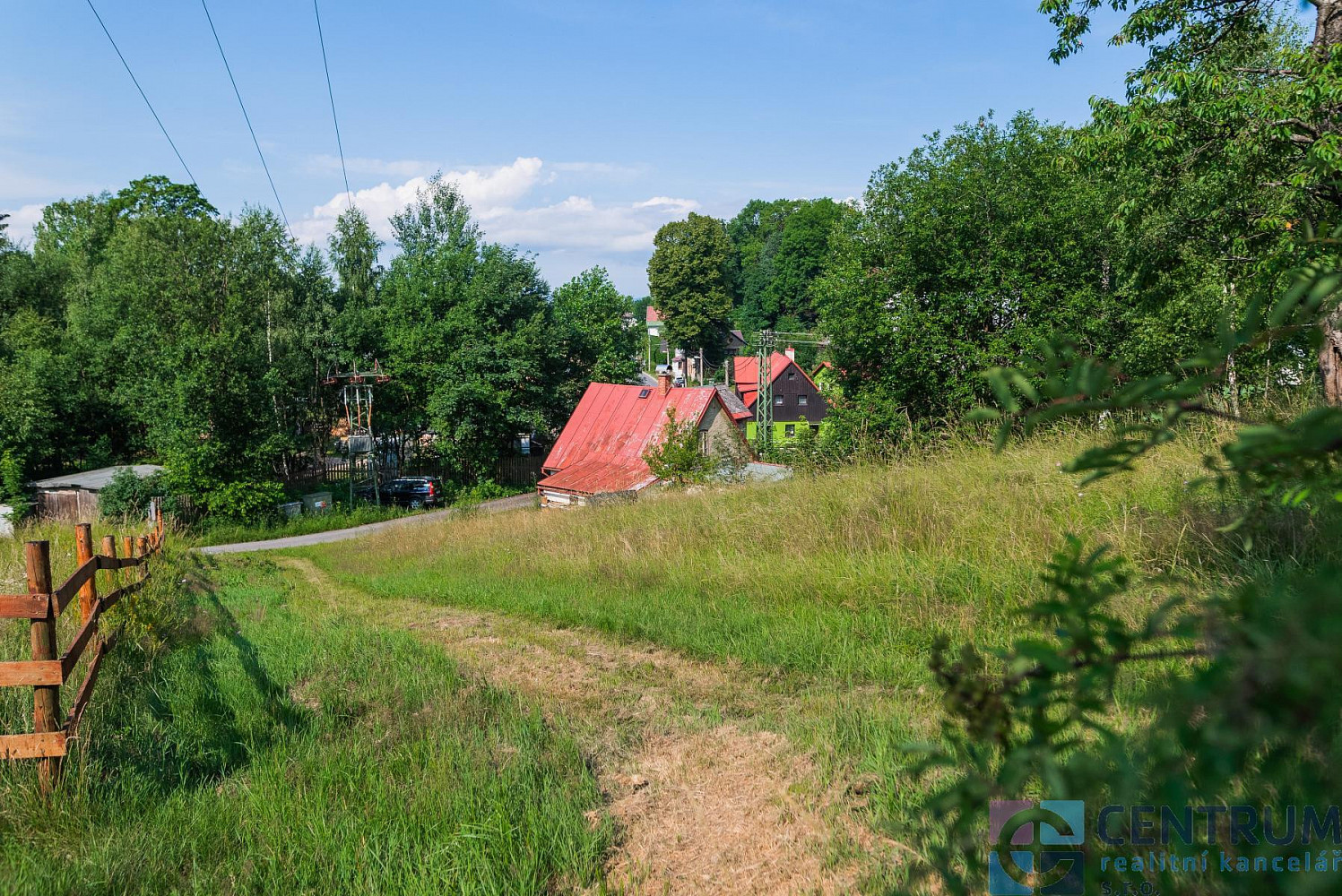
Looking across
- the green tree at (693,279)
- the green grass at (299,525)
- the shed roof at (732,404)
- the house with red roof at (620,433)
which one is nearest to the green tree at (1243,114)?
the house with red roof at (620,433)

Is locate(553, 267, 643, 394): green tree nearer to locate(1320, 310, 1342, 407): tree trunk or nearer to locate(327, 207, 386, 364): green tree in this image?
locate(327, 207, 386, 364): green tree

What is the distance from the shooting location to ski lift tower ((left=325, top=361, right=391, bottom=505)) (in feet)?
120

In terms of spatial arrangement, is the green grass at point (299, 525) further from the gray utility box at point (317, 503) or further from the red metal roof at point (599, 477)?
the red metal roof at point (599, 477)

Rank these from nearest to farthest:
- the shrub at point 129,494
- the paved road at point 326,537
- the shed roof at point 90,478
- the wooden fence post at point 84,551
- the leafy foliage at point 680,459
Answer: the wooden fence post at point 84,551 < the leafy foliage at point 680,459 < the paved road at point 326,537 < the shrub at point 129,494 < the shed roof at point 90,478

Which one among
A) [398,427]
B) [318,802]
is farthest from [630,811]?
[398,427]

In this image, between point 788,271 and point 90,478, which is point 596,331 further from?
point 788,271

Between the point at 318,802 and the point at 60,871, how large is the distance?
3.18ft

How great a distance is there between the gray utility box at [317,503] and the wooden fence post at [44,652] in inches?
1250

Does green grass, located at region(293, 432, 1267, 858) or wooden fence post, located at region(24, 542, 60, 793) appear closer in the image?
wooden fence post, located at region(24, 542, 60, 793)

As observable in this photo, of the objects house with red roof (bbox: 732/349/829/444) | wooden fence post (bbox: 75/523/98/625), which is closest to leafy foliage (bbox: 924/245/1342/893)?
wooden fence post (bbox: 75/523/98/625)

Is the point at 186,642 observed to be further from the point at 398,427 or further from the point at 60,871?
the point at 398,427

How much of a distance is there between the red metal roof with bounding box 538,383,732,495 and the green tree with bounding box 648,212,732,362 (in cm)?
3809

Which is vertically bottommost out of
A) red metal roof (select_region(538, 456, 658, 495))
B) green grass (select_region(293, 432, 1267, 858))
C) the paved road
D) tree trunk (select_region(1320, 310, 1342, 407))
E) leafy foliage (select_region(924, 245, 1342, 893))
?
the paved road

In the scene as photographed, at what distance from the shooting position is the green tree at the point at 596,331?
147 feet
